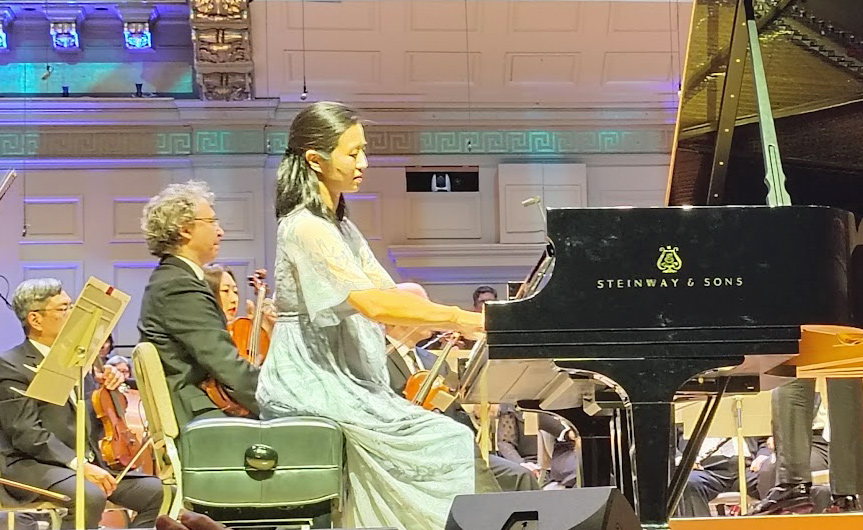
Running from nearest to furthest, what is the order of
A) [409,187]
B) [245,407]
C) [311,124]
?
[311,124] < [245,407] < [409,187]

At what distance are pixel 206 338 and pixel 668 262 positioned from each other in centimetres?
123

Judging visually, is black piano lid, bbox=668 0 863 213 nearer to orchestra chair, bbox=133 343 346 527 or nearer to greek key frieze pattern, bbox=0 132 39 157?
orchestra chair, bbox=133 343 346 527

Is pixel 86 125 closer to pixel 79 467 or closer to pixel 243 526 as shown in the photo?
pixel 79 467

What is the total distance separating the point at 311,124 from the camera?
2.67 metres

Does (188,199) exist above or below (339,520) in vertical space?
above

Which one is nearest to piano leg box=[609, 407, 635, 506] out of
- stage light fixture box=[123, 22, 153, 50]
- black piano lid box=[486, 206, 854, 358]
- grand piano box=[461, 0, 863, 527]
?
grand piano box=[461, 0, 863, 527]

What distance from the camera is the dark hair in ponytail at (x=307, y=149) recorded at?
2.66 metres

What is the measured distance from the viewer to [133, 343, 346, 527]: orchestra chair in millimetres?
2467

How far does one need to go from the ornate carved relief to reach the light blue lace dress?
4.15 metres

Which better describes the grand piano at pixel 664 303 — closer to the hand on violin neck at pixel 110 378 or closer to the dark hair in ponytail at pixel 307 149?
the dark hair in ponytail at pixel 307 149

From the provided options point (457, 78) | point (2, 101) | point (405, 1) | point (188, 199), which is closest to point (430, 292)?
point (457, 78)

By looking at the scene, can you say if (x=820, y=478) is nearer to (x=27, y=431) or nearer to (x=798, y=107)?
(x=798, y=107)

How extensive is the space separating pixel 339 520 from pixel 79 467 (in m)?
0.94

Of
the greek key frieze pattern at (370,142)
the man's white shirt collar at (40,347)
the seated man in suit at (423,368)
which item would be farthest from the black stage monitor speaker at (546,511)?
the greek key frieze pattern at (370,142)
